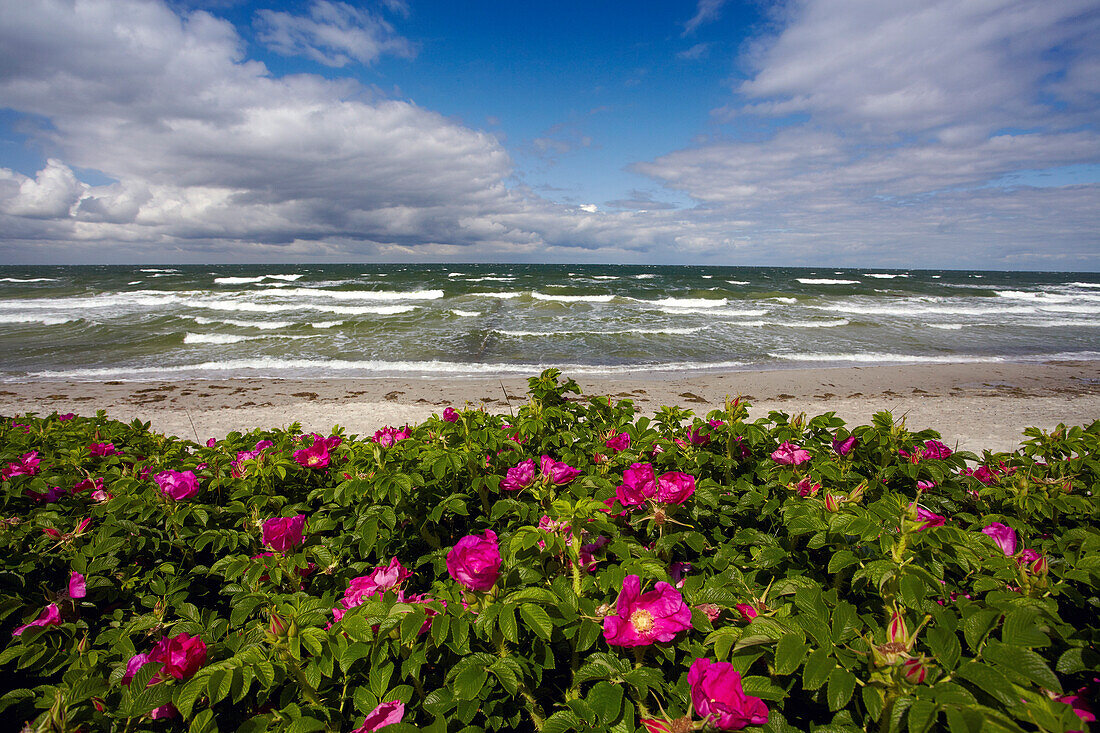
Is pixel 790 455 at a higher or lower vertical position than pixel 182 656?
higher

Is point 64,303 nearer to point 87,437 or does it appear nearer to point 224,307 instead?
point 224,307

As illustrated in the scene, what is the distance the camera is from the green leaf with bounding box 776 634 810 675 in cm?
92

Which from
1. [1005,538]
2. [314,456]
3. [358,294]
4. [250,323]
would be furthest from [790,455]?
[358,294]

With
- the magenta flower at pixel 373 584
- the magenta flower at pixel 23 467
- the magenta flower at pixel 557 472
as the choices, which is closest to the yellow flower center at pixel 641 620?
the magenta flower at pixel 557 472

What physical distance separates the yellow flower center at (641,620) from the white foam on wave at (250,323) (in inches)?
778

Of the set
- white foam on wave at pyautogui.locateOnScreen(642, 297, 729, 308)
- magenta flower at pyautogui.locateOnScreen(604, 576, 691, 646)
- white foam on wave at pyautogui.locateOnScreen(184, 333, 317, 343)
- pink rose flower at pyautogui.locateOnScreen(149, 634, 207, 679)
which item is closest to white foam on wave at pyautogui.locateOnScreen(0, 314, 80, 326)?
white foam on wave at pyautogui.locateOnScreen(184, 333, 317, 343)

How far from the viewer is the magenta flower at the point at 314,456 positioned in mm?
2199

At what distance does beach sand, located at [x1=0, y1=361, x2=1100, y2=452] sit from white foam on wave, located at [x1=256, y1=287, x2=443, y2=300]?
19.0 m

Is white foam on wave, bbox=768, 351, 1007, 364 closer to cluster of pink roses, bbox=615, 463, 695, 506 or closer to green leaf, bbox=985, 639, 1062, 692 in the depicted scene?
cluster of pink roses, bbox=615, 463, 695, 506

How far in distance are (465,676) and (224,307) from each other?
28400 millimetres

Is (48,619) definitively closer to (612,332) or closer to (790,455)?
(790,455)

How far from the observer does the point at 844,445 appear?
2188 millimetres

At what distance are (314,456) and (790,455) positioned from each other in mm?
2164

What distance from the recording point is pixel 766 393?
929 cm
